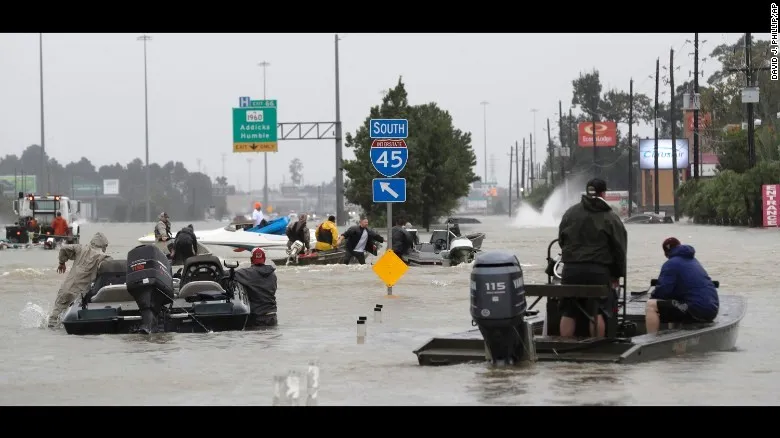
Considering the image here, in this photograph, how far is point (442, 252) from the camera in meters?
35.2

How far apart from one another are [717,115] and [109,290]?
96.0 metres

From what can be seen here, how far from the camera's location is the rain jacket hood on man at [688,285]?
607 inches

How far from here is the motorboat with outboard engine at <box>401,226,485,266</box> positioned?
34.7 m

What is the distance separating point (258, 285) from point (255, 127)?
43117mm

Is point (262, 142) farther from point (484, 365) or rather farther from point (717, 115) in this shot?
point (717, 115)

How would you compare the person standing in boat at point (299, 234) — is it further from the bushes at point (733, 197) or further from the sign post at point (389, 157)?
the bushes at point (733, 197)

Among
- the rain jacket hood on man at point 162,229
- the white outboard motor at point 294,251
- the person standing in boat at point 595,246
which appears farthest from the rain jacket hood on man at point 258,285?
the white outboard motor at point 294,251

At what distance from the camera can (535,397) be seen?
40.3 feet

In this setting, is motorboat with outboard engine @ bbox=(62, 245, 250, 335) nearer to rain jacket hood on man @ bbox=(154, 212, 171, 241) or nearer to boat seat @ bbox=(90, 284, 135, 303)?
boat seat @ bbox=(90, 284, 135, 303)

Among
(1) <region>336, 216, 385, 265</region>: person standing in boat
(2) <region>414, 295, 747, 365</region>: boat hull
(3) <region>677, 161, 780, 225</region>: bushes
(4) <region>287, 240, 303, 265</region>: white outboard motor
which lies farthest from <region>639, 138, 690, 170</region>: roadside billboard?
(2) <region>414, 295, 747, 365</region>: boat hull

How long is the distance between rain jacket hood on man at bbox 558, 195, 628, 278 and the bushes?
52.2 metres

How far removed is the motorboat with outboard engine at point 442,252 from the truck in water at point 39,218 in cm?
2028

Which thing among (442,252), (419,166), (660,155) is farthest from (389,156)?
(660,155)

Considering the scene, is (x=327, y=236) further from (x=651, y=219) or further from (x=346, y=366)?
(x=651, y=219)
